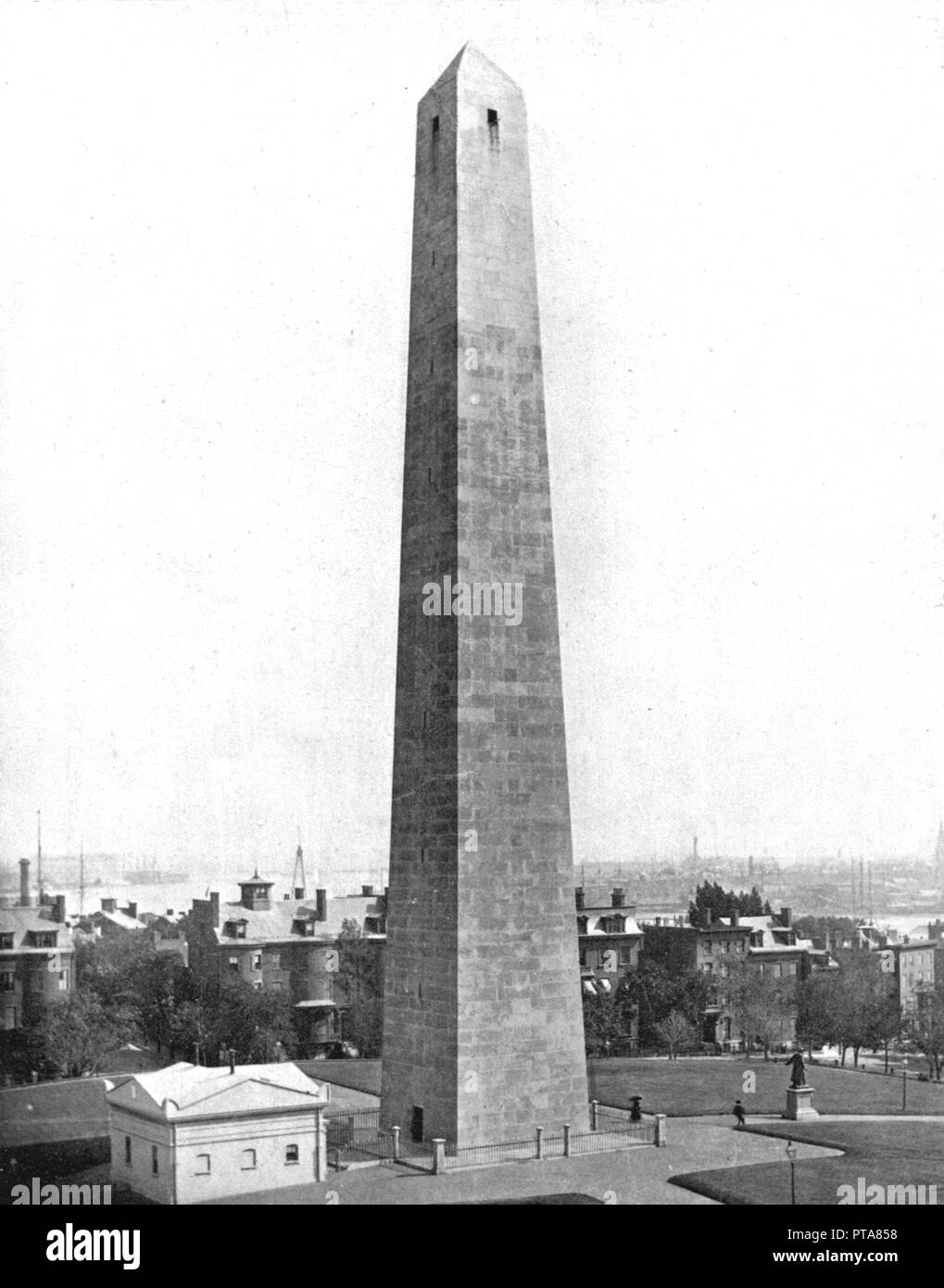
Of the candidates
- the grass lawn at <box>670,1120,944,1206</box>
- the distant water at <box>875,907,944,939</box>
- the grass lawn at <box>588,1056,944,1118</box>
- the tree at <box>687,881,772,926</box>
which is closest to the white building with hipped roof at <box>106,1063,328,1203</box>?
the grass lawn at <box>670,1120,944,1206</box>

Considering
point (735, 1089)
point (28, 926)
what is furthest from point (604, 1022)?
point (28, 926)

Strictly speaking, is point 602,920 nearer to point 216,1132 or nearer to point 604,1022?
point 604,1022

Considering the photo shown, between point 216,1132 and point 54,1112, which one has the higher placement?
point 216,1132

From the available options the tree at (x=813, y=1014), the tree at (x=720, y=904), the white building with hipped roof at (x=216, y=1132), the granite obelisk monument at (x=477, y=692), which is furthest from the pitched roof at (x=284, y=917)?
the white building with hipped roof at (x=216, y=1132)

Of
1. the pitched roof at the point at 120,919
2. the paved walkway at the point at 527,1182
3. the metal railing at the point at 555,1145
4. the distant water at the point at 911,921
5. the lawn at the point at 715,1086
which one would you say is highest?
the pitched roof at the point at 120,919

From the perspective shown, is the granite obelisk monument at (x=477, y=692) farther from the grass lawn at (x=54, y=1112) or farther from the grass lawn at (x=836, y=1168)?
the grass lawn at (x=54, y=1112)

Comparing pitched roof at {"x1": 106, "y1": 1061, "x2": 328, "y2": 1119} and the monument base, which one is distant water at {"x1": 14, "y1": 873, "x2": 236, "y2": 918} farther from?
the monument base

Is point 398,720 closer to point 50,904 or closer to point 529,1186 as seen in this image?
point 529,1186
